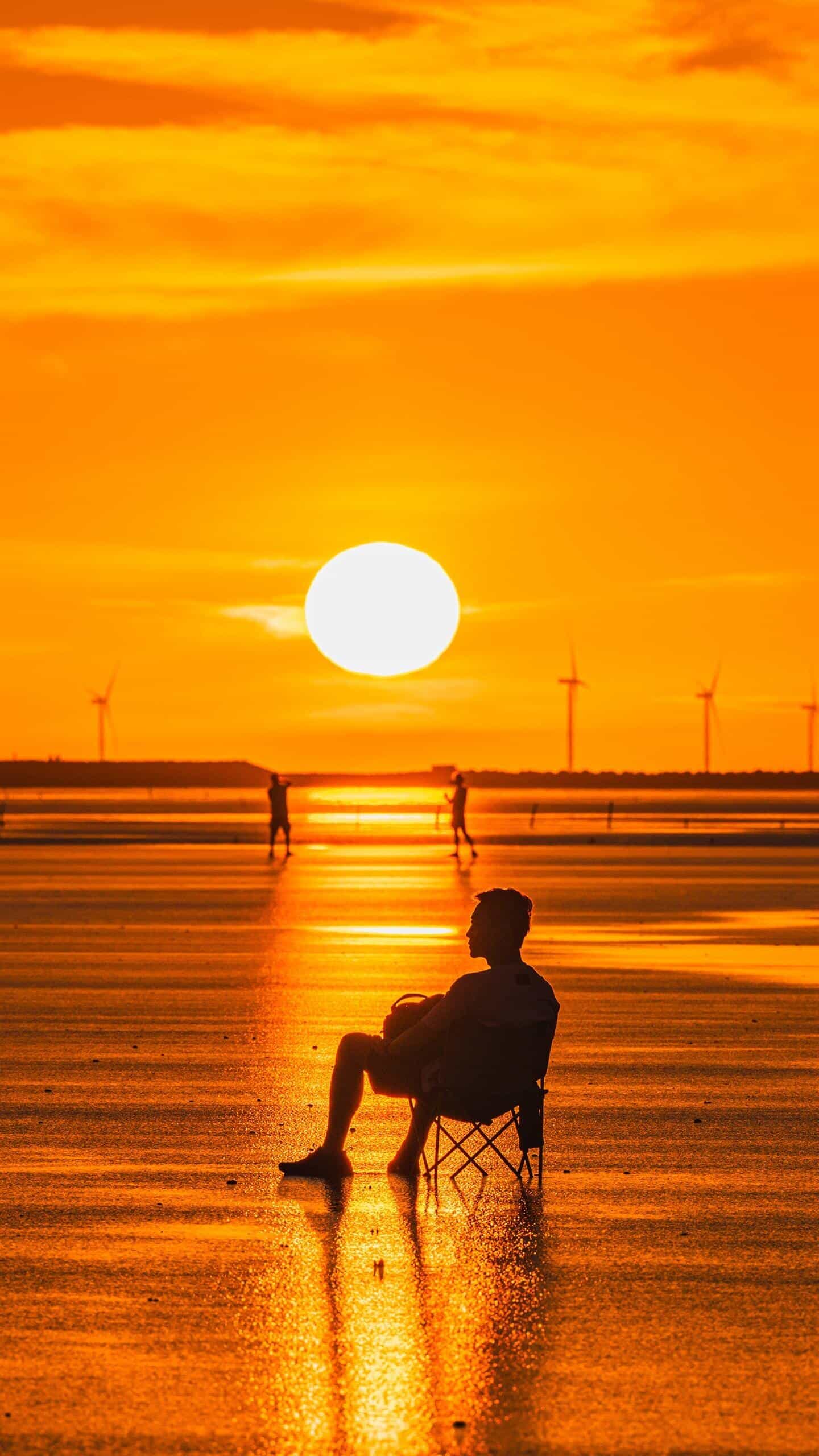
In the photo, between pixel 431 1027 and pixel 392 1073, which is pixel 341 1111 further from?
pixel 431 1027

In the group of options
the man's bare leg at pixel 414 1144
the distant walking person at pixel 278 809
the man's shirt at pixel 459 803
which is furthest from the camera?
the distant walking person at pixel 278 809

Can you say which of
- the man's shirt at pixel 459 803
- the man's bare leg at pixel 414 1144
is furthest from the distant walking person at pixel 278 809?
the man's bare leg at pixel 414 1144

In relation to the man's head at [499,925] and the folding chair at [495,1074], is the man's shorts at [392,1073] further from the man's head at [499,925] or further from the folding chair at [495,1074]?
the man's head at [499,925]

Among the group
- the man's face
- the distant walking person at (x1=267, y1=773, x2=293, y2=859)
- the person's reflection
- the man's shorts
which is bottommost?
the person's reflection

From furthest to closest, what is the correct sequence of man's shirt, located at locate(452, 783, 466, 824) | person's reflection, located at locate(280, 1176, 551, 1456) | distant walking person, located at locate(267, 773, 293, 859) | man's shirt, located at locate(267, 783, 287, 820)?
man's shirt, located at locate(267, 783, 287, 820)
distant walking person, located at locate(267, 773, 293, 859)
man's shirt, located at locate(452, 783, 466, 824)
person's reflection, located at locate(280, 1176, 551, 1456)

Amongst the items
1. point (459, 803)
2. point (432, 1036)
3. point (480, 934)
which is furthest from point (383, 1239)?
point (459, 803)

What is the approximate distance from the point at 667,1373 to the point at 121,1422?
1.68 m

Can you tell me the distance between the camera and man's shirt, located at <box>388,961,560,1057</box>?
1013 centimetres

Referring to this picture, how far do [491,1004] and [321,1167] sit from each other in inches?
44.2

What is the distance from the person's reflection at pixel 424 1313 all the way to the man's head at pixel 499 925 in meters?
1.07

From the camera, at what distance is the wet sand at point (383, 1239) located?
6625 millimetres

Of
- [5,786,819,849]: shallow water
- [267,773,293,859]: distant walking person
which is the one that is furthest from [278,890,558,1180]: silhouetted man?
[5,786,819,849]: shallow water

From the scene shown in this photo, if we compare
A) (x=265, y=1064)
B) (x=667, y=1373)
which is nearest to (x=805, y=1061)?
(x=265, y=1064)

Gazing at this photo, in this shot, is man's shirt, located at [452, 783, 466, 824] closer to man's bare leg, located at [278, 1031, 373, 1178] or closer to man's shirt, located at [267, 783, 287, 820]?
man's shirt, located at [267, 783, 287, 820]
